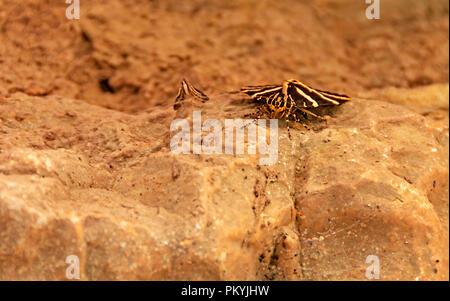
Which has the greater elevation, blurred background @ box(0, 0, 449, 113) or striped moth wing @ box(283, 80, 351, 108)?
blurred background @ box(0, 0, 449, 113)

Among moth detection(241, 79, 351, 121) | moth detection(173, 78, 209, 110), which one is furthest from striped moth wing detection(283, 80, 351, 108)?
moth detection(173, 78, 209, 110)

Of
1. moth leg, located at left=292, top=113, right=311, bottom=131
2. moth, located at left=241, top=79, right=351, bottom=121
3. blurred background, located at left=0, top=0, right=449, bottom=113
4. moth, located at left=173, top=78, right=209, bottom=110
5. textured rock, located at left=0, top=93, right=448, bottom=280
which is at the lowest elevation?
textured rock, located at left=0, top=93, right=448, bottom=280

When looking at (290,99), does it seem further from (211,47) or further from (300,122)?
(211,47)

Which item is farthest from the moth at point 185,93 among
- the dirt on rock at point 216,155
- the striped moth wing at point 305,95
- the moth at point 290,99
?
the striped moth wing at point 305,95

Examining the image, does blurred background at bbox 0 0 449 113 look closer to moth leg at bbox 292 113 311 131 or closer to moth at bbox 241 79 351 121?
moth at bbox 241 79 351 121

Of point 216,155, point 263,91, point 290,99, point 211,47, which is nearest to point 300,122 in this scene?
point 290,99

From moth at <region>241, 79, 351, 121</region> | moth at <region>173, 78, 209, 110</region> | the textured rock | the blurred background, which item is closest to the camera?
the textured rock
